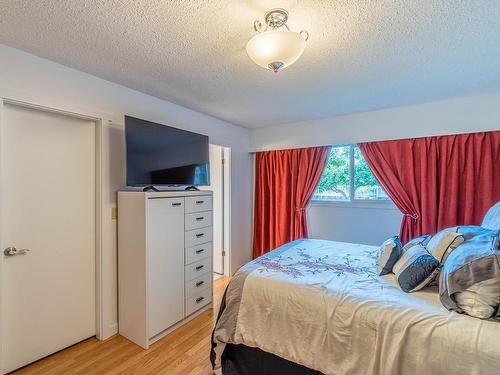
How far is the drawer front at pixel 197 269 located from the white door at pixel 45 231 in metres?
0.86

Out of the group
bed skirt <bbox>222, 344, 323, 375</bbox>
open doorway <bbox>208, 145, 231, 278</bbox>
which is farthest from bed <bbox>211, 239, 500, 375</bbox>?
open doorway <bbox>208, 145, 231, 278</bbox>

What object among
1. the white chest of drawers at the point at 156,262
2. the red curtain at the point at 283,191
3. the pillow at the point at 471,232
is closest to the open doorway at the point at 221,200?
the red curtain at the point at 283,191

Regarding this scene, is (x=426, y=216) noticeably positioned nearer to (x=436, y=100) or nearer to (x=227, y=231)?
(x=436, y=100)

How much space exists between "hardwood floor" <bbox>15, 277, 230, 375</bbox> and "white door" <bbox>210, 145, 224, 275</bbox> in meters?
1.54

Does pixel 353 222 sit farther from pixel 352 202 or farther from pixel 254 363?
pixel 254 363

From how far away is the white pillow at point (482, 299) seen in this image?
4.04 feet

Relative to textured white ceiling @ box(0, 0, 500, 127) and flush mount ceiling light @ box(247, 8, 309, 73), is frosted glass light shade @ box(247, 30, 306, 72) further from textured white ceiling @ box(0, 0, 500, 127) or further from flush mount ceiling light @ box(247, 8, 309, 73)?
textured white ceiling @ box(0, 0, 500, 127)

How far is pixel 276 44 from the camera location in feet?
4.19

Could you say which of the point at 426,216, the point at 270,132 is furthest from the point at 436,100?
the point at 270,132

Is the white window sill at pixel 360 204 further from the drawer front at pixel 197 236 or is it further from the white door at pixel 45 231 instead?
the white door at pixel 45 231

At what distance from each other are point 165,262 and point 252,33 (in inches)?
79.6

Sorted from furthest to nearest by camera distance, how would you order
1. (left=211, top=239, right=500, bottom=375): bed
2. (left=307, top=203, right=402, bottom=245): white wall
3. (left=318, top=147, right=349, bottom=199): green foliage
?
(left=318, top=147, right=349, bottom=199): green foliage → (left=307, top=203, right=402, bottom=245): white wall → (left=211, top=239, right=500, bottom=375): bed

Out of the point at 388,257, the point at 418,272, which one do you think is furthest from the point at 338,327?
the point at 388,257

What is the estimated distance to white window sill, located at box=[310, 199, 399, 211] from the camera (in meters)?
3.20
